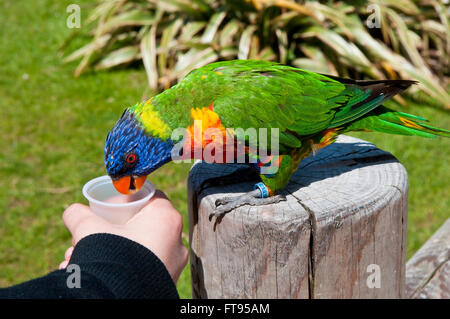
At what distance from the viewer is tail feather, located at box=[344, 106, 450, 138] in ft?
6.46

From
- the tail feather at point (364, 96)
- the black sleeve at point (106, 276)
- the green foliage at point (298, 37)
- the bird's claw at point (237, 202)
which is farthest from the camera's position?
the green foliage at point (298, 37)

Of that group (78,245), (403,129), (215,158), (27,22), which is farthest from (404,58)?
(27,22)

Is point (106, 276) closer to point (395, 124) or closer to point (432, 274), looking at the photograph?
point (395, 124)

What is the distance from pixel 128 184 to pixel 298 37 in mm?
3558

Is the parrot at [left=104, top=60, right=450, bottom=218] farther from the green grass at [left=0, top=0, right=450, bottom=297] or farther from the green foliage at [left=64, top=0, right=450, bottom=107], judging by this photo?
the green foliage at [left=64, top=0, right=450, bottom=107]

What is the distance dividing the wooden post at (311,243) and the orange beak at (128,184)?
0.85 ft

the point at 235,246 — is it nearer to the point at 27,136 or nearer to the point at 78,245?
the point at 78,245

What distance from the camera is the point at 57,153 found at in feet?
14.0

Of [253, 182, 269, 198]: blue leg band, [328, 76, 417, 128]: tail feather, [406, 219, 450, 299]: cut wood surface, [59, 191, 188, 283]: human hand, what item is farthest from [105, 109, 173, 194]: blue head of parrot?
[406, 219, 450, 299]: cut wood surface

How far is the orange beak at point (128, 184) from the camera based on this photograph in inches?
68.1

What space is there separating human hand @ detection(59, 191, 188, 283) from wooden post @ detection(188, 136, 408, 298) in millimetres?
152

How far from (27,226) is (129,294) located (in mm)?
2549

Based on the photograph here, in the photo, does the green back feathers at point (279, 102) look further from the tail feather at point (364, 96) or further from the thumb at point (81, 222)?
the thumb at point (81, 222)

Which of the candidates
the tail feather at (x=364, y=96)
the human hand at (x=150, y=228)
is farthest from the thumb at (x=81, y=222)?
the tail feather at (x=364, y=96)
